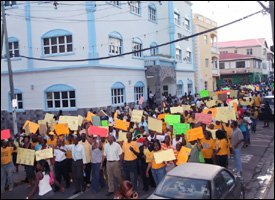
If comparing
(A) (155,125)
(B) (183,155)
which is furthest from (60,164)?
(B) (183,155)

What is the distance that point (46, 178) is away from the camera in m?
8.85

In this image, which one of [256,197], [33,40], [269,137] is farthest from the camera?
[33,40]

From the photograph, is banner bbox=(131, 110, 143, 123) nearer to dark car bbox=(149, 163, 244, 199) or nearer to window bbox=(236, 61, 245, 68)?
dark car bbox=(149, 163, 244, 199)

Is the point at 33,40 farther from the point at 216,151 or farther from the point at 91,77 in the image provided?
the point at 216,151

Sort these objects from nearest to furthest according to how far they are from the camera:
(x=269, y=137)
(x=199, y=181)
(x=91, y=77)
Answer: (x=199, y=181), (x=269, y=137), (x=91, y=77)

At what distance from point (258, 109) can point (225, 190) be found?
13.6 meters

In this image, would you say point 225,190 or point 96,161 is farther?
point 96,161

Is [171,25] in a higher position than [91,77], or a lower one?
higher

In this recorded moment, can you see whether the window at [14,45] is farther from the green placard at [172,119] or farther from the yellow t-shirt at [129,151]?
the yellow t-shirt at [129,151]

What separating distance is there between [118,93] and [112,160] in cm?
1537

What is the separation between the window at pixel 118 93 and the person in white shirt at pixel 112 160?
1440 cm

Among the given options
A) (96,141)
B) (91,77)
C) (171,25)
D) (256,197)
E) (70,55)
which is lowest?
(256,197)

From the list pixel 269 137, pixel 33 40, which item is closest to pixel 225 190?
pixel 269 137

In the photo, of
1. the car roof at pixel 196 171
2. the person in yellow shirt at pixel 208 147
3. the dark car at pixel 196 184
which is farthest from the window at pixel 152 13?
the dark car at pixel 196 184
